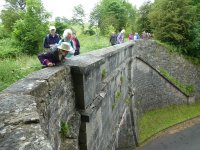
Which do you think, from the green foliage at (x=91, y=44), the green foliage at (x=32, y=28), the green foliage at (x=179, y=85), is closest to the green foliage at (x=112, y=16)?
the green foliage at (x=179, y=85)

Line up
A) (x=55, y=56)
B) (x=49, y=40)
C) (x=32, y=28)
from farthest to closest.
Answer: (x=32, y=28) < (x=49, y=40) < (x=55, y=56)

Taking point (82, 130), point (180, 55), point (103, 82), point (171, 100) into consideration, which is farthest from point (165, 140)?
point (82, 130)

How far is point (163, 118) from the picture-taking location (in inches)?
861

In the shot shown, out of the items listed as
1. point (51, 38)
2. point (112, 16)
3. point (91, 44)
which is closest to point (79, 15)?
point (112, 16)

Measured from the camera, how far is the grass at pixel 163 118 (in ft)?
Answer: 63.7

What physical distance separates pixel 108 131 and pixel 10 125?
612 centimetres

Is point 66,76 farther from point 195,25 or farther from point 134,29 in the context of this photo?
point 134,29

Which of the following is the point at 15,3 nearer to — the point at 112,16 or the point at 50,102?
the point at 112,16

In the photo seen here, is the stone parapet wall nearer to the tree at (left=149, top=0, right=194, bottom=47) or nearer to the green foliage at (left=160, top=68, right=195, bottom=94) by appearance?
the green foliage at (left=160, top=68, right=195, bottom=94)

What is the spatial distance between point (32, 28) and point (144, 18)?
1922 centimetres

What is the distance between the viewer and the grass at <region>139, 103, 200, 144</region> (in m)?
19.4

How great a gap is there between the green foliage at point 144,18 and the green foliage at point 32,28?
18702mm

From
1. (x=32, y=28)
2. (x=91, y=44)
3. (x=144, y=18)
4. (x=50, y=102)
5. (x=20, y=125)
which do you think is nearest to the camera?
(x=20, y=125)

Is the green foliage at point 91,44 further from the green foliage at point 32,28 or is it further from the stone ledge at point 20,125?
the stone ledge at point 20,125
